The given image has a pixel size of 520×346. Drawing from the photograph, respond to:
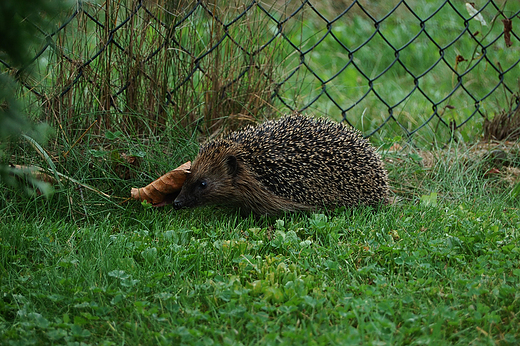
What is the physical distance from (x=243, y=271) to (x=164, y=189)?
127 centimetres

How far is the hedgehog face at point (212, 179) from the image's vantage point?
4059 mm

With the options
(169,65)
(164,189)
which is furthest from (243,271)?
(169,65)

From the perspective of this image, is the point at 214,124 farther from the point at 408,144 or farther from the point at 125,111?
the point at 408,144

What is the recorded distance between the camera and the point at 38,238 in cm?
317

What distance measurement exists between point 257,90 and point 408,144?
147 centimetres

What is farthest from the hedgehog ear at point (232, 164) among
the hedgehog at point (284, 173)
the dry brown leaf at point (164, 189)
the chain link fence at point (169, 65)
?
the chain link fence at point (169, 65)

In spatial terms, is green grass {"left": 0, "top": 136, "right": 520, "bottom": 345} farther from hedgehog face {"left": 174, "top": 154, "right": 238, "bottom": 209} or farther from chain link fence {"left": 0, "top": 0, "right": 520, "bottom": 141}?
chain link fence {"left": 0, "top": 0, "right": 520, "bottom": 141}

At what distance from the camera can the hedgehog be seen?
13.3ft

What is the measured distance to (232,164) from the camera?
4.13 m

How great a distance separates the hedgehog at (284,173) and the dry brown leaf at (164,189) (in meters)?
0.08

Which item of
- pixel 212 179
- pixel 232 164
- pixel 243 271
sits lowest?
pixel 243 271

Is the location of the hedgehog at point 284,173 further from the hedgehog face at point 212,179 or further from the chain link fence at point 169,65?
the chain link fence at point 169,65

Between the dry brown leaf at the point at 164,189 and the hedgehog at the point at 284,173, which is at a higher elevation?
the hedgehog at the point at 284,173

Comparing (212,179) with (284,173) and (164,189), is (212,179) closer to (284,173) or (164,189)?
(164,189)
